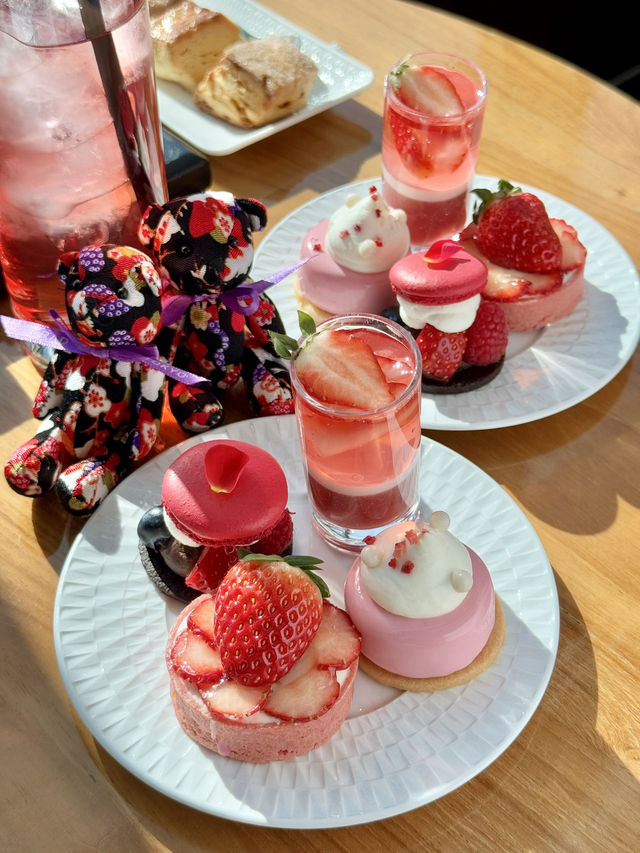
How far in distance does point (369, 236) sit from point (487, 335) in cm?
19

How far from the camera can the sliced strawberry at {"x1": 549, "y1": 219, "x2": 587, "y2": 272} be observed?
3.99ft

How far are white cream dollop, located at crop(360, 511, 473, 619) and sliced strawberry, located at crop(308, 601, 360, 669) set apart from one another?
36 mm

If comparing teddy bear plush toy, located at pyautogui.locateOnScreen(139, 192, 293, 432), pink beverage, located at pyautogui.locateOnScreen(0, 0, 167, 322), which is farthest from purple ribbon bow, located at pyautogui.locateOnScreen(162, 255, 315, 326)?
pink beverage, located at pyautogui.locateOnScreen(0, 0, 167, 322)

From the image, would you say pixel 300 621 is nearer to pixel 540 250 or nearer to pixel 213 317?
pixel 213 317

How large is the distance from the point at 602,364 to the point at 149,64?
63cm

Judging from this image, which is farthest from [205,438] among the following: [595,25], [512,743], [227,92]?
[595,25]

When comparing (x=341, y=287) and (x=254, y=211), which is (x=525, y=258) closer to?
(x=341, y=287)

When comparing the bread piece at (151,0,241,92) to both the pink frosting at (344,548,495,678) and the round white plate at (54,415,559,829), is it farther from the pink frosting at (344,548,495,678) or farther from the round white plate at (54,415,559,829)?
the pink frosting at (344,548,495,678)

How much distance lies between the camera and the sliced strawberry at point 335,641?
81 centimetres

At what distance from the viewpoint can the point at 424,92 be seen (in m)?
1.26

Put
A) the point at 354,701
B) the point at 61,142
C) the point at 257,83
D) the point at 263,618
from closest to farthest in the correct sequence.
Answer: the point at 263,618
the point at 354,701
the point at 61,142
the point at 257,83

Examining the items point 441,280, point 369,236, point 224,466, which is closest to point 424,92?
point 369,236

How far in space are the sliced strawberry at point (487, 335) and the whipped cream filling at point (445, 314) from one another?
3 centimetres

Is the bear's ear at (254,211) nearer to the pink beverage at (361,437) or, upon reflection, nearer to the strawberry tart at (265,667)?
the pink beverage at (361,437)
